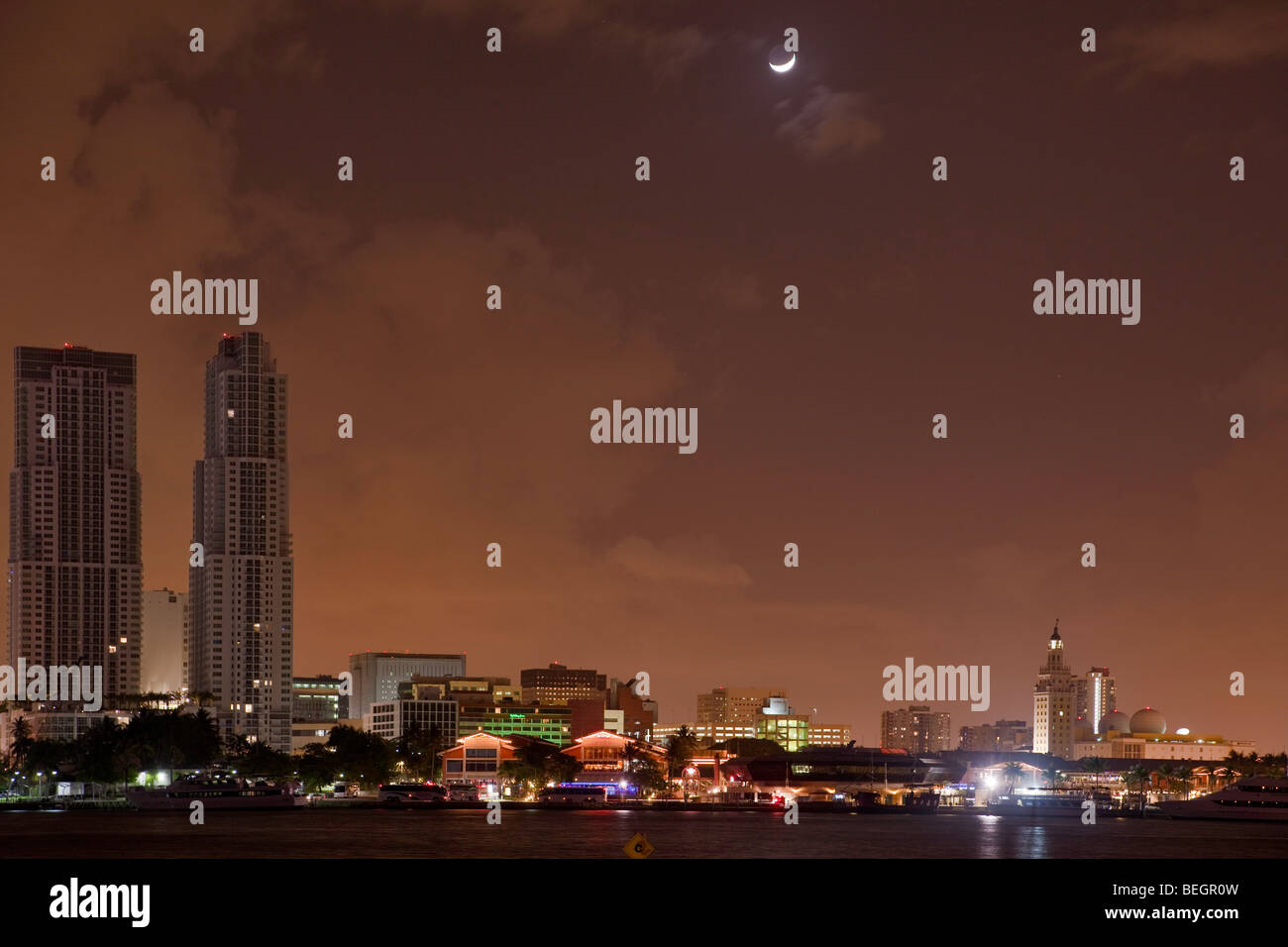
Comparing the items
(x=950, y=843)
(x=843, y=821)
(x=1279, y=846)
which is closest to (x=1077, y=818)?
(x=843, y=821)

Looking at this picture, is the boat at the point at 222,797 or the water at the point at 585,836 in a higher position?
the water at the point at 585,836

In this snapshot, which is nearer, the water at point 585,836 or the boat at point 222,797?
the water at point 585,836

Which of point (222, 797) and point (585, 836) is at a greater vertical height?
point (585, 836)

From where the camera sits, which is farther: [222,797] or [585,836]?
[222,797]

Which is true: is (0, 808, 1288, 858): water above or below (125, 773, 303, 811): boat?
above

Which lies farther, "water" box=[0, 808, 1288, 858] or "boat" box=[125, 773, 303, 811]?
"boat" box=[125, 773, 303, 811]
